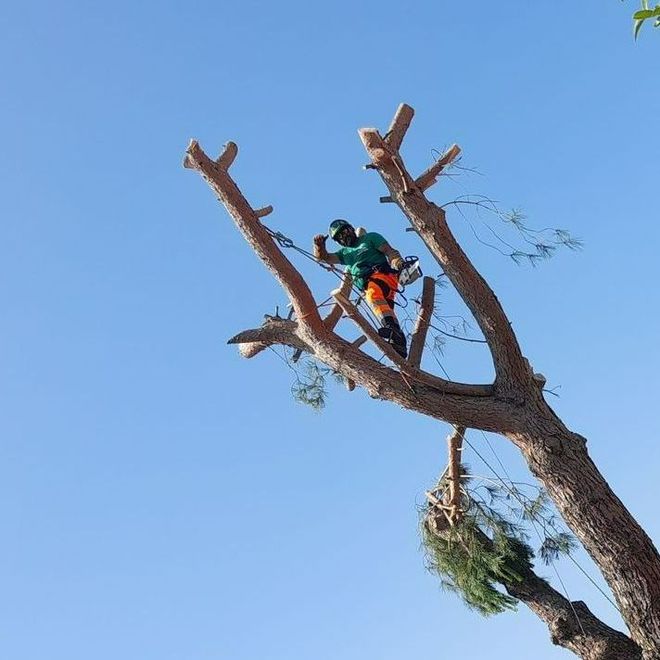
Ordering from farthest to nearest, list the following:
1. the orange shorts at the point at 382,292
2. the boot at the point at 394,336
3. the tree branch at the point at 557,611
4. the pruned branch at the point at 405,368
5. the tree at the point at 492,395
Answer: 1. the orange shorts at the point at 382,292
2. the boot at the point at 394,336
3. the pruned branch at the point at 405,368
4. the tree branch at the point at 557,611
5. the tree at the point at 492,395

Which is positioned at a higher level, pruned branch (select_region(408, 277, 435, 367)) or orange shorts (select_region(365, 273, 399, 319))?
orange shorts (select_region(365, 273, 399, 319))

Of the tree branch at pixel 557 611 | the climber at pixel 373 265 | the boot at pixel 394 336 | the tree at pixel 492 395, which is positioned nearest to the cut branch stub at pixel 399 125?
the tree at pixel 492 395

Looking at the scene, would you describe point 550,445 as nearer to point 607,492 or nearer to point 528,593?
point 607,492

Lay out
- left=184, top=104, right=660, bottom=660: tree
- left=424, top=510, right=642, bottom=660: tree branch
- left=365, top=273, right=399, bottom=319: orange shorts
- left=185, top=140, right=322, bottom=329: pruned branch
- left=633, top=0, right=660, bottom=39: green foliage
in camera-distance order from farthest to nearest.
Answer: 1. left=365, top=273, right=399, bottom=319: orange shorts
2. left=185, top=140, right=322, bottom=329: pruned branch
3. left=424, top=510, right=642, bottom=660: tree branch
4. left=184, top=104, right=660, bottom=660: tree
5. left=633, top=0, right=660, bottom=39: green foliage

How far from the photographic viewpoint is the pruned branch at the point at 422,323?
17.2 ft

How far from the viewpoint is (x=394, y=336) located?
5.45 m

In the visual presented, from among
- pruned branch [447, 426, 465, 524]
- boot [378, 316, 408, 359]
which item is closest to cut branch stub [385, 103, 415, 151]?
boot [378, 316, 408, 359]

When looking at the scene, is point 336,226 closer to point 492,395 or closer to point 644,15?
point 492,395

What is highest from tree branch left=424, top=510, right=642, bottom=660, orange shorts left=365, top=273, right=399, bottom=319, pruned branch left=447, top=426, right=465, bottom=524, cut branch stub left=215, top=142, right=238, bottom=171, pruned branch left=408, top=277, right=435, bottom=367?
cut branch stub left=215, top=142, right=238, bottom=171

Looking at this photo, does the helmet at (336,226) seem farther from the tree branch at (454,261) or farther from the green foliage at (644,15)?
the green foliage at (644,15)

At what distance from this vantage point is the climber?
5512 mm

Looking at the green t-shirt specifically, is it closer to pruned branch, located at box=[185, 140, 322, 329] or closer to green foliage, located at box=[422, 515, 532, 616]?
pruned branch, located at box=[185, 140, 322, 329]

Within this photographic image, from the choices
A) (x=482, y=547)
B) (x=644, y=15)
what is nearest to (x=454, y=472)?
(x=482, y=547)

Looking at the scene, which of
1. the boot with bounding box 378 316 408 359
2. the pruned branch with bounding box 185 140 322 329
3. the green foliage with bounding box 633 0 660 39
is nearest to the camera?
the green foliage with bounding box 633 0 660 39
